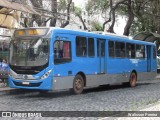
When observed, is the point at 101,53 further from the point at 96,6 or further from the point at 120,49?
the point at 96,6

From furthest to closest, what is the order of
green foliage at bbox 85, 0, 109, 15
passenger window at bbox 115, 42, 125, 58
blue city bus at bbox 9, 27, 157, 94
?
green foliage at bbox 85, 0, 109, 15 < passenger window at bbox 115, 42, 125, 58 < blue city bus at bbox 9, 27, 157, 94

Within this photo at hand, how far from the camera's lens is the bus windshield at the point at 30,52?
17.3m

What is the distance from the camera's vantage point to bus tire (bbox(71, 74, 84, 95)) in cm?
1872

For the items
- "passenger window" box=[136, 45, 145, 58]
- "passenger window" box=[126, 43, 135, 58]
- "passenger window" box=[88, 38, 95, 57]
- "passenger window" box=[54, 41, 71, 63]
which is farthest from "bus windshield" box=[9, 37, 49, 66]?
"passenger window" box=[136, 45, 145, 58]

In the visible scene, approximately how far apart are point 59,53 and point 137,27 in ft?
109

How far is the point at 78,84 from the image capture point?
747 inches

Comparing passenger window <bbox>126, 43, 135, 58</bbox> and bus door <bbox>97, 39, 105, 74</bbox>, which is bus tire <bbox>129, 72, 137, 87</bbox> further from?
bus door <bbox>97, 39, 105, 74</bbox>

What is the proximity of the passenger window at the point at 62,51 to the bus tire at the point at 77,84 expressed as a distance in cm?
112

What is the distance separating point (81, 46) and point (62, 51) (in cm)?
151

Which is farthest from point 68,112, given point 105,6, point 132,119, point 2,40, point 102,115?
point 105,6

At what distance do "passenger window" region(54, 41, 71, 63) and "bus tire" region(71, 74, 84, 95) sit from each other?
1.12 metres

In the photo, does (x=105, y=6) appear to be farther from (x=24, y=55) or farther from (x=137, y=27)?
(x=24, y=55)

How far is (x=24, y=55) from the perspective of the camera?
17.7 m

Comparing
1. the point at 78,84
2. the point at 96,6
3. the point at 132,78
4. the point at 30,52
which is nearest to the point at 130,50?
the point at 132,78
